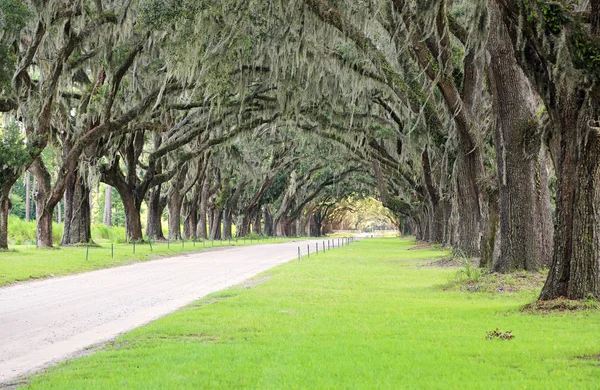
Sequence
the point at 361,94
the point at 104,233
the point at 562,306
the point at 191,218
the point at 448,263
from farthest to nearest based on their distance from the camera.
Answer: the point at 104,233 → the point at 191,218 → the point at 361,94 → the point at 448,263 → the point at 562,306

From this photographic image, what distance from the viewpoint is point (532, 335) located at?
309 inches

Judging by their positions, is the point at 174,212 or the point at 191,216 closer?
the point at 174,212

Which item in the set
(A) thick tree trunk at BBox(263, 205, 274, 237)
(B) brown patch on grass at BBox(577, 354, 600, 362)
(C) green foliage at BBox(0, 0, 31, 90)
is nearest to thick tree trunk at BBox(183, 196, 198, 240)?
(A) thick tree trunk at BBox(263, 205, 274, 237)

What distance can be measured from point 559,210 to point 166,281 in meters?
10.5

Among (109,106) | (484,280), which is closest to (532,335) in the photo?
(484,280)

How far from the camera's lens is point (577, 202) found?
984 centimetres

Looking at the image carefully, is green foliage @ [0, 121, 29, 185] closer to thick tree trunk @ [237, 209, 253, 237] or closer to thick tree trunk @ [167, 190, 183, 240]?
thick tree trunk @ [167, 190, 183, 240]

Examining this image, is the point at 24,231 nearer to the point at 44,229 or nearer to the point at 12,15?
the point at 44,229

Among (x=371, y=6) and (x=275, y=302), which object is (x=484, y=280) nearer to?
(x=275, y=302)

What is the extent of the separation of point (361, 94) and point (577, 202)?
15.8m

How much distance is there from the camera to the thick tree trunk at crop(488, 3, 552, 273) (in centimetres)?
1456

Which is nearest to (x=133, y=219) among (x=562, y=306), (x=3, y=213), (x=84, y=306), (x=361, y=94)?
(x=3, y=213)

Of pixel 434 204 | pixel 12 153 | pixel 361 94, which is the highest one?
pixel 361 94

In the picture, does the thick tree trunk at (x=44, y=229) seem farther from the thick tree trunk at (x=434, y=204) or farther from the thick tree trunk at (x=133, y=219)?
the thick tree trunk at (x=434, y=204)
